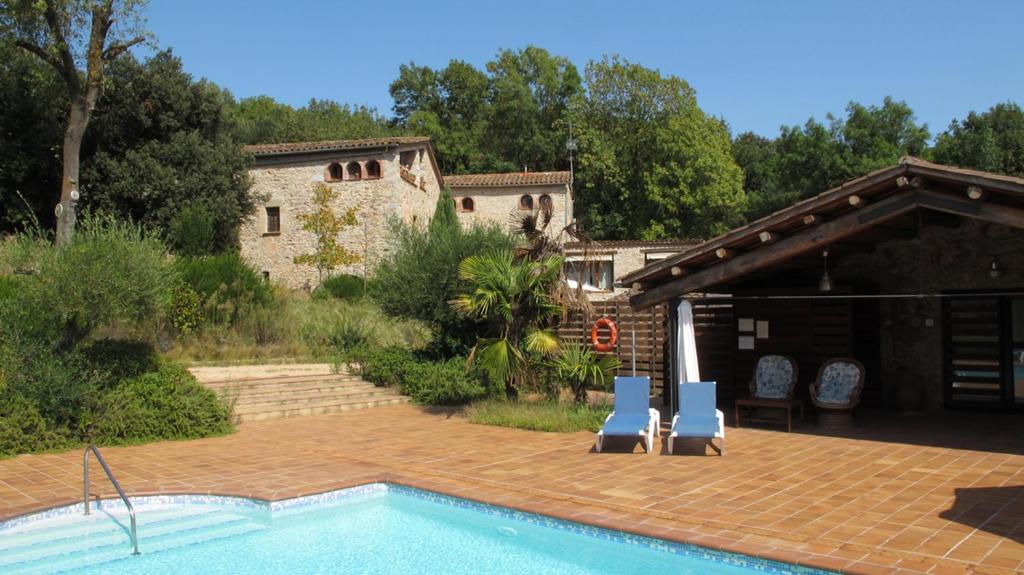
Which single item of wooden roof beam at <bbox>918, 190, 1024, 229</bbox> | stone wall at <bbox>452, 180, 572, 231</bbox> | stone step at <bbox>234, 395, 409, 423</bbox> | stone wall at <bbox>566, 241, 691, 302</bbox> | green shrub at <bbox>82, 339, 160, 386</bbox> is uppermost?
stone wall at <bbox>452, 180, 572, 231</bbox>

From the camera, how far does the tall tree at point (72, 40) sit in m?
22.3

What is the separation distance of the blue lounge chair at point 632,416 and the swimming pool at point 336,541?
9.05 ft

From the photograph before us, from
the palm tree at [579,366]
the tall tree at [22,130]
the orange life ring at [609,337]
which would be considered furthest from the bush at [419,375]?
the tall tree at [22,130]

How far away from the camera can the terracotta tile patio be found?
5.91 meters

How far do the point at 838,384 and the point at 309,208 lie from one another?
25.6 meters

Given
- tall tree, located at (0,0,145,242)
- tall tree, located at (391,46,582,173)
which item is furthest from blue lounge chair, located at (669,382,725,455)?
tall tree, located at (391,46,582,173)

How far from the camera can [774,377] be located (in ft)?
40.6

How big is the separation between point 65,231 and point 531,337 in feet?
53.0

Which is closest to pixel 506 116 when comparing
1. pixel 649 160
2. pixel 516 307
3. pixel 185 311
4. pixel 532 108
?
pixel 532 108

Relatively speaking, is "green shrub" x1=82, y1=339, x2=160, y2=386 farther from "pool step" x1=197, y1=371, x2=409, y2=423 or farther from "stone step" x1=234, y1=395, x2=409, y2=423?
"stone step" x1=234, y1=395, x2=409, y2=423

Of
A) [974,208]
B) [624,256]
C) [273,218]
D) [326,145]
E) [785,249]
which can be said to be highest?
[326,145]

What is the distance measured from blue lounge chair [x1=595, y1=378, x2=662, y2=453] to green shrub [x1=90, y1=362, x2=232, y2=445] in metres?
5.92

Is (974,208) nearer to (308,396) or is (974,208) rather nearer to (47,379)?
(308,396)

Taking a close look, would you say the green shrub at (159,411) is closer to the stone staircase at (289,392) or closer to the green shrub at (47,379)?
the green shrub at (47,379)
